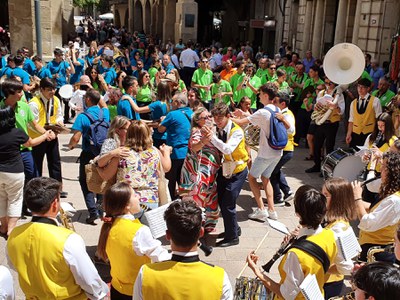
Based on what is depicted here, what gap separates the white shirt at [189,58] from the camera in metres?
16.4

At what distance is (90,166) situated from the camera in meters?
5.08

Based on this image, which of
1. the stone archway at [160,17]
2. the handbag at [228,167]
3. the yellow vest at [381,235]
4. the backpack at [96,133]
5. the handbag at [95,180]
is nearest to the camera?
the yellow vest at [381,235]

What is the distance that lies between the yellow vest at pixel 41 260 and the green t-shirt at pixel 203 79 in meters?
8.71

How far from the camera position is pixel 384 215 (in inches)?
155

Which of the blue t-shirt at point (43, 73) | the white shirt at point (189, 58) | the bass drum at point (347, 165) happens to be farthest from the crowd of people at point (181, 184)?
the white shirt at point (189, 58)

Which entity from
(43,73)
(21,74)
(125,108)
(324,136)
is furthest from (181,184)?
(43,73)

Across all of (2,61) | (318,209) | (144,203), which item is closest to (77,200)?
(144,203)

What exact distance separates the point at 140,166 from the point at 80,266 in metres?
1.87

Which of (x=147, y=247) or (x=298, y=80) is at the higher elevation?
(x=298, y=80)

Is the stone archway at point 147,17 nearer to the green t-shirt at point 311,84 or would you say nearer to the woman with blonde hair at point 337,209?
the green t-shirt at point 311,84

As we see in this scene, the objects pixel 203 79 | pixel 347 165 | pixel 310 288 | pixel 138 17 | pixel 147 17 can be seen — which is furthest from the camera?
pixel 138 17

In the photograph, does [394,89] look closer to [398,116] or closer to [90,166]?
[398,116]

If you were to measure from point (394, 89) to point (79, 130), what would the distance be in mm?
8370

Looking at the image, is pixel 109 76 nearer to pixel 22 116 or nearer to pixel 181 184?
pixel 22 116
